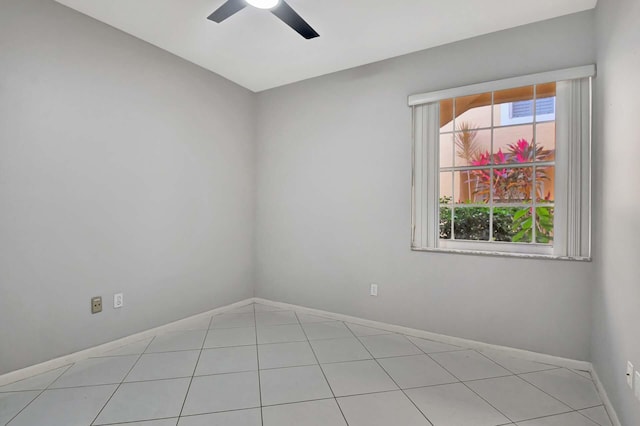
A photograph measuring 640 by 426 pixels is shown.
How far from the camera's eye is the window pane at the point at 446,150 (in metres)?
2.81

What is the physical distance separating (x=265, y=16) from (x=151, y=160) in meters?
1.53

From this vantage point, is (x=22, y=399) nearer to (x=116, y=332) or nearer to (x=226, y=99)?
(x=116, y=332)

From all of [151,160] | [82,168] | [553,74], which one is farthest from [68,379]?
[553,74]

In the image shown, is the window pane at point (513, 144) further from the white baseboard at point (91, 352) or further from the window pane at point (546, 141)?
the white baseboard at point (91, 352)

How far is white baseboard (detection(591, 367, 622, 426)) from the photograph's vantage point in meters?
1.65

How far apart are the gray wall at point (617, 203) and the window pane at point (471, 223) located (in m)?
0.72

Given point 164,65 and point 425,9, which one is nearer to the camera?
point 425,9

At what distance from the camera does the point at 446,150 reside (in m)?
2.83

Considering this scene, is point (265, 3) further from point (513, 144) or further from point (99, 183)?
point (513, 144)

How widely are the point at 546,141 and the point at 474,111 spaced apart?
0.59m

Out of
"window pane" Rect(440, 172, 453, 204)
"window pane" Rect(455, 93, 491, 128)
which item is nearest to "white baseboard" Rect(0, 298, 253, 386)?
"window pane" Rect(440, 172, 453, 204)

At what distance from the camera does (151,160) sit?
2.83 m

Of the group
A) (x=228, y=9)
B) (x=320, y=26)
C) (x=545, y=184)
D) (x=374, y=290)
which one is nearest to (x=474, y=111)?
(x=545, y=184)

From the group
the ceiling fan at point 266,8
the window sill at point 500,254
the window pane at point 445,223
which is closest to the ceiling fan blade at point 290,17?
the ceiling fan at point 266,8
